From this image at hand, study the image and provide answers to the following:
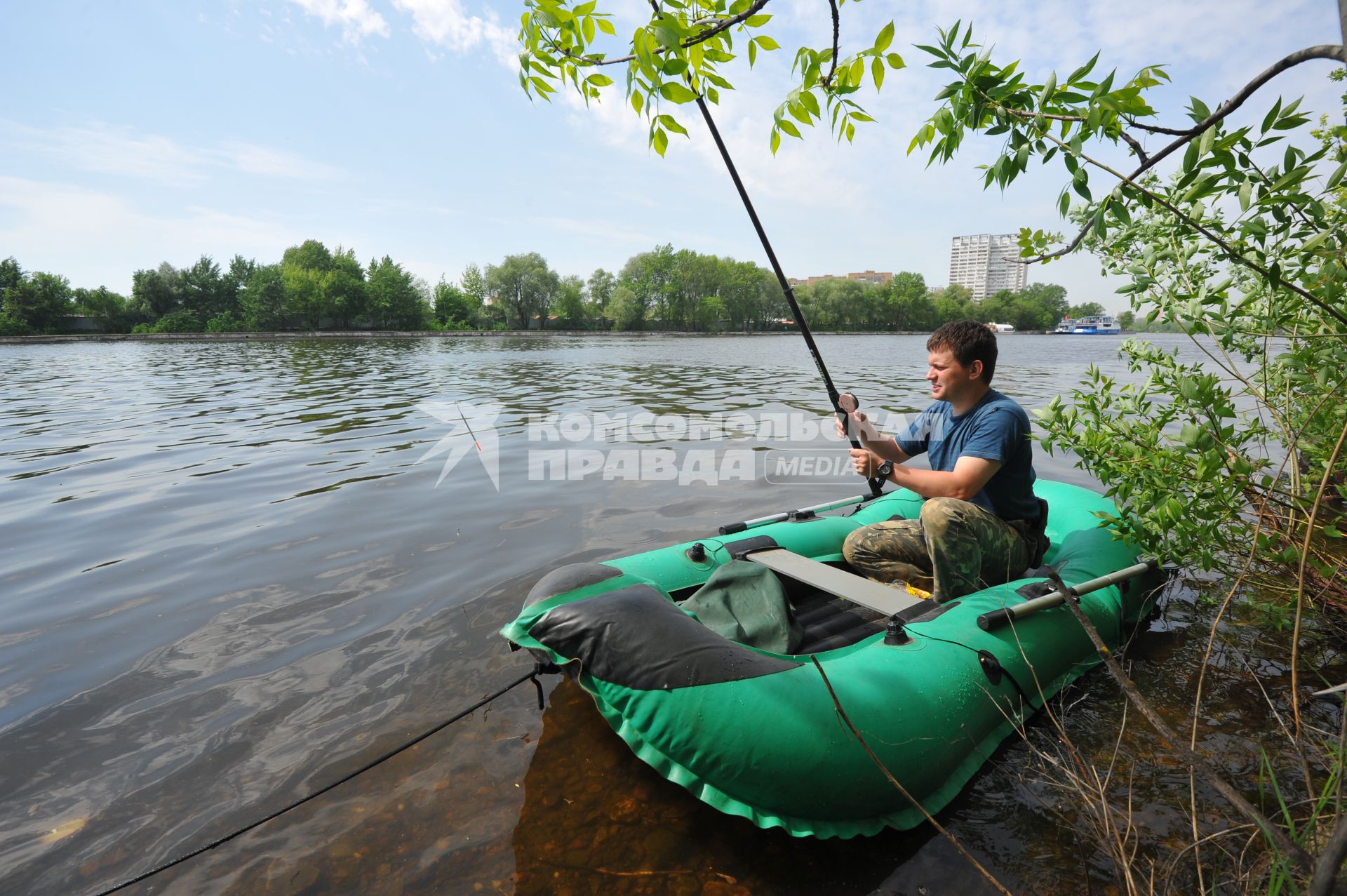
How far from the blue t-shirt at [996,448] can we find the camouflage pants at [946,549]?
0.40ft

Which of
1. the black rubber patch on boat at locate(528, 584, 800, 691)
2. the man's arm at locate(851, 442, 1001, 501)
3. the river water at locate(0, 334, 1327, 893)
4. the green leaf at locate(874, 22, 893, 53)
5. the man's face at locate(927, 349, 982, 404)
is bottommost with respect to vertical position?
the river water at locate(0, 334, 1327, 893)

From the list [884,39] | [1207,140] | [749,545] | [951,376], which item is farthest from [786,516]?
[1207,140]

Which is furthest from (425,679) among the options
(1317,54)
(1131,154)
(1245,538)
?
(1245,538)

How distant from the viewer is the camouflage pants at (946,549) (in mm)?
3600

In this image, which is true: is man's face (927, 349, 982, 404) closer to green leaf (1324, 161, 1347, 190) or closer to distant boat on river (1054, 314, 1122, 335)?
green leaf (1324, 161, 1347, 190)

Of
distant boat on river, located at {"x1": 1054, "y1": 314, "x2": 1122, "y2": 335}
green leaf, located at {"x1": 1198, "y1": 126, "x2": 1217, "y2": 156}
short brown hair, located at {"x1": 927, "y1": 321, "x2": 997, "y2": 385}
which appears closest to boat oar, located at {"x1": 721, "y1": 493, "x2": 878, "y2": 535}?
short brown hair, located at {"x1": 927, "y1": 321, "x2": 997, "y2": 385}

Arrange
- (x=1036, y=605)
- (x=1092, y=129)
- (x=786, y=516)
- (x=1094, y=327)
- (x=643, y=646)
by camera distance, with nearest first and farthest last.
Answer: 1. (x=1092, y=129)
2. (x=643, y=646)
3. (x=1036, y=605)
4. (x=786, y=516)
5. (x=1094, y=327)

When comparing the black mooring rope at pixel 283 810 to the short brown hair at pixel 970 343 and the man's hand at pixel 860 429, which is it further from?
the short brown hair at pixel 970 343

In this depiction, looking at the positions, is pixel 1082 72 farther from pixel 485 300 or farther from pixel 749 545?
pixel 485 300

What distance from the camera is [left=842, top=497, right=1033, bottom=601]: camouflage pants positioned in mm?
3600

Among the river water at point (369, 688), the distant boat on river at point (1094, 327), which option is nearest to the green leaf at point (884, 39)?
the river water at point (369, 688)

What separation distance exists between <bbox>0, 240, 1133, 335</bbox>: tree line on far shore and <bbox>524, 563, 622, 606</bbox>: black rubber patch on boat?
61543mm

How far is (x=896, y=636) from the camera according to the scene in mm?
3109

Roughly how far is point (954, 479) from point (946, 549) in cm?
41
